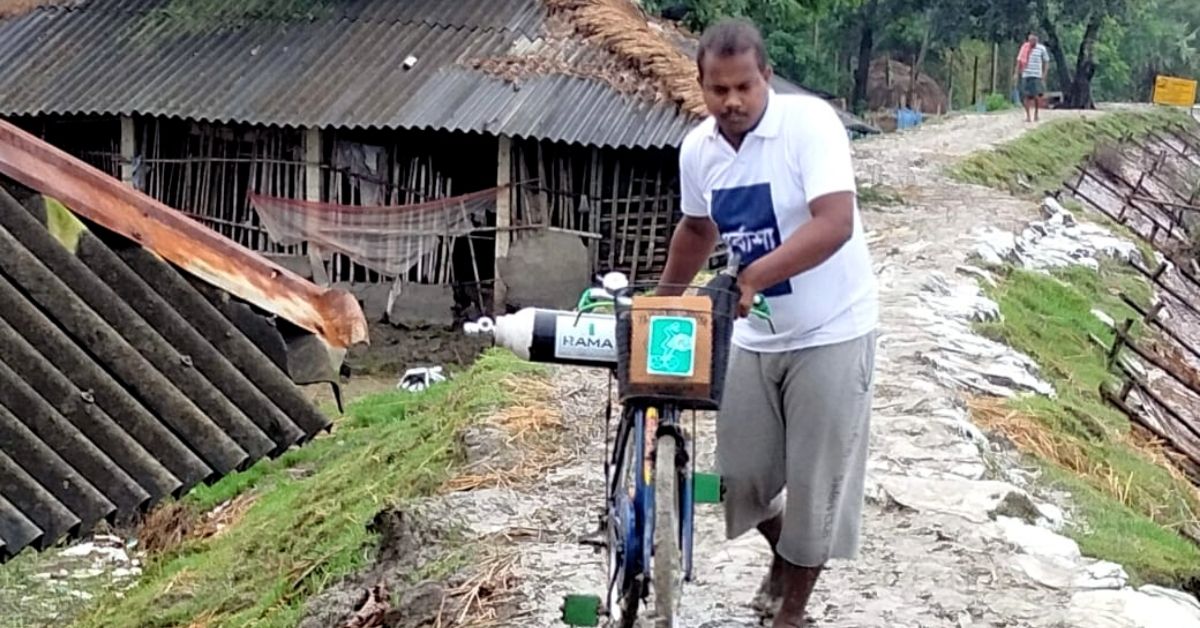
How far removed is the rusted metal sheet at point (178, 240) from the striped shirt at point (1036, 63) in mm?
23830

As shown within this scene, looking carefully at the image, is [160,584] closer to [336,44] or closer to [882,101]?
[336,44]

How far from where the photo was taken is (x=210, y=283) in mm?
4934

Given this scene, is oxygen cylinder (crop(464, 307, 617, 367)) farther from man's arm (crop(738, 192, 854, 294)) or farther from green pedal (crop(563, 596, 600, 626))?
green pedal (crop(563, 596, 600, 626))

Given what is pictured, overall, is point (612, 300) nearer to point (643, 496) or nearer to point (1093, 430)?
point (643, 496)

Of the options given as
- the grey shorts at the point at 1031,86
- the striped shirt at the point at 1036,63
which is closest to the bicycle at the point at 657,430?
the striped shirt at the point at 1036,63

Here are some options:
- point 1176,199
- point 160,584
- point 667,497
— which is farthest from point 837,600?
point 1176,199

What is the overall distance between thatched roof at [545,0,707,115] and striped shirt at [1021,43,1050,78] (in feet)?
34.7

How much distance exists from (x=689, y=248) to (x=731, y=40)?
26.5 inches

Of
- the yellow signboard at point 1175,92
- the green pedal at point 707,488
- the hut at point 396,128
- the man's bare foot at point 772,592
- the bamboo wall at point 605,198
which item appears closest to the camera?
the green pedal at point 707,488

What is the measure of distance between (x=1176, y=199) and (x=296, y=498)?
1857 cm

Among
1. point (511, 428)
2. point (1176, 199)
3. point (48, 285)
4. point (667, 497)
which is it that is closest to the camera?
point (667, 497)

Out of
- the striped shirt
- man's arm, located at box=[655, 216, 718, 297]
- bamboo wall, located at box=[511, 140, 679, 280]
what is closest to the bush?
the striped shirt

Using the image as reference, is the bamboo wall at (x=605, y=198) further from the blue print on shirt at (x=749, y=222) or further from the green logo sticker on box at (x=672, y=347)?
the green logo sticker on box at (x=672, y=347)

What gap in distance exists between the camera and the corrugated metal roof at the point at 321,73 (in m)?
16.4
